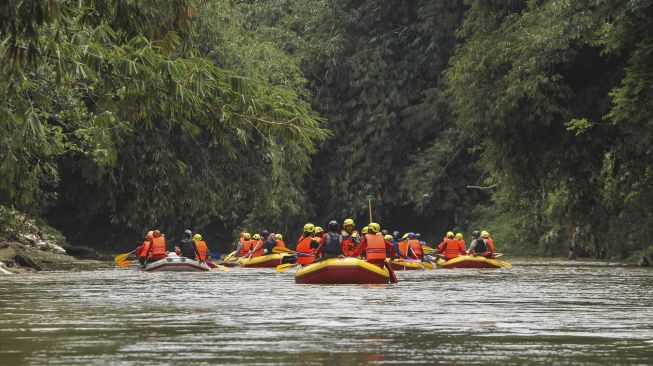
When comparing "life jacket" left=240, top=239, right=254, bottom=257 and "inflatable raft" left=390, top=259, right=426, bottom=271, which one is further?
"life jacket" left=240, top=239, right=254, bottom=257

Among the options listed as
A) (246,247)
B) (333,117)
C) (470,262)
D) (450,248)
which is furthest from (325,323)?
(333,117)

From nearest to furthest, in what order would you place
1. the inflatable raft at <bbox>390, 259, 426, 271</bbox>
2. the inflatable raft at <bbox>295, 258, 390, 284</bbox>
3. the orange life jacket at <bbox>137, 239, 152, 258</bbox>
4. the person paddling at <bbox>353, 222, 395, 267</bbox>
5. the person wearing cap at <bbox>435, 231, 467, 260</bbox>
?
the inflatable raft at <bbox>295, 258, 390, 284</bbox>
the person paddling at <bbox>353, 222, 395, 267</bbox>
the inflatable raft at <bbox>390, 259, 426, 271</bbox>
the orange life jacket at <bbox>137, 239, 152, 258</bbox>
the person wearing cap at <bbox>435, 231, 467, 260</bbox>

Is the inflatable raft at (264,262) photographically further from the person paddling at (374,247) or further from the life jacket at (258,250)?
the person paddling at (374,247)

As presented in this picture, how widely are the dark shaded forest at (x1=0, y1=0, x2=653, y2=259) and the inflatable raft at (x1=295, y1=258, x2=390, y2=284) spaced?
11.4ft

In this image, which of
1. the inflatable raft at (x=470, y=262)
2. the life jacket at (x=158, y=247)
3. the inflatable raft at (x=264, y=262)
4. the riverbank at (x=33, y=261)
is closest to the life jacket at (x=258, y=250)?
the inflatable raft at (x=264, y=262)

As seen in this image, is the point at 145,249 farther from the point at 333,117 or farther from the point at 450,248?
the point at 333,117

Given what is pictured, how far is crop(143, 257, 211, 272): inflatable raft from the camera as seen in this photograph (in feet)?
122

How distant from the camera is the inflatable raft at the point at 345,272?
2759cm

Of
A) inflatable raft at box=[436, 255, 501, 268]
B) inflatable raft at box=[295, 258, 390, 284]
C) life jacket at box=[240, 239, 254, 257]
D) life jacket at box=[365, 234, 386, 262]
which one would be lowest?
inflatable raft at box=[295, 258, 390, 284]

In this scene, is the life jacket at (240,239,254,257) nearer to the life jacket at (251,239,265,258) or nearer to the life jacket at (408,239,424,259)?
the life jacket at (251,239,265,258)

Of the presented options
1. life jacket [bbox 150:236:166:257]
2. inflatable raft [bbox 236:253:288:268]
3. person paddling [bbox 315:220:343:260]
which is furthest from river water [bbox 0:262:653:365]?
inflatable raft [bbox 236:253:288:268]

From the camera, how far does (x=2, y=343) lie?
46.4ft

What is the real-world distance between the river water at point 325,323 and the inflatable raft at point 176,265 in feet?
25.7

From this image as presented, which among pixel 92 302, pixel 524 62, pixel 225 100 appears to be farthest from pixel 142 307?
pixel 524 62
